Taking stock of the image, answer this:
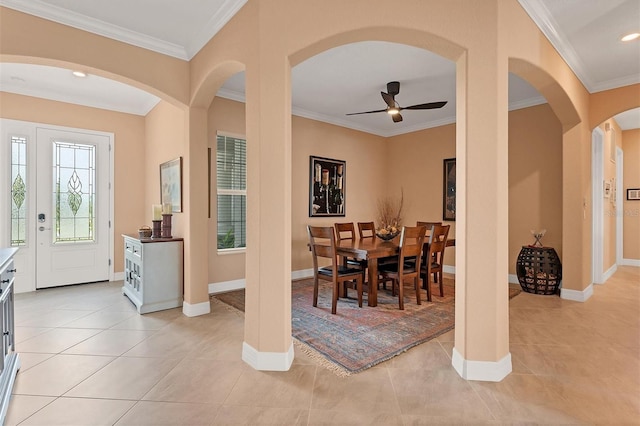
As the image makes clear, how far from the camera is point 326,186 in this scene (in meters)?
5.42

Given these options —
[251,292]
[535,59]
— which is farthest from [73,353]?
[535,59]

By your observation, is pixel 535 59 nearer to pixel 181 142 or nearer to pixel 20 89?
pixel 181 142

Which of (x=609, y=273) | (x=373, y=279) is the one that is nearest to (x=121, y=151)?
(x=373, y=279)

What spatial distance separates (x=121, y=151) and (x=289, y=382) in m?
4.59

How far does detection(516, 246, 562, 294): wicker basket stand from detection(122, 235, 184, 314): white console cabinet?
4.49 metres

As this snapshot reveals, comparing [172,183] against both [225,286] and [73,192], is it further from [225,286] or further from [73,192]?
[73,192]

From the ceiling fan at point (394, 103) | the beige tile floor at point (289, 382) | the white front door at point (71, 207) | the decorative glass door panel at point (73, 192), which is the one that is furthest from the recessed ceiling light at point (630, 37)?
the decorative glass door panel at point (73, 192)

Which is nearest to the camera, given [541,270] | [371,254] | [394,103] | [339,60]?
[371,254]

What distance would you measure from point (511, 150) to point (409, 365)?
13.1ft

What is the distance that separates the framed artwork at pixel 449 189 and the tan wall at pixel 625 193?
3.62 meters

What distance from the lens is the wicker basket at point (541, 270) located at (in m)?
4.05

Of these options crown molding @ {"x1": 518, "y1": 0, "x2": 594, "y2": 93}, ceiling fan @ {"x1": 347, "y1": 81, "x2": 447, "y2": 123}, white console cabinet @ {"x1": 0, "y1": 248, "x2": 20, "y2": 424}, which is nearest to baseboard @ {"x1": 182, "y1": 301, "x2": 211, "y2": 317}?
white console cabinet @ {"x1": 0, "y1": 248, "x2": 20, "y2": 424}

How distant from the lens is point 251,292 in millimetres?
2283

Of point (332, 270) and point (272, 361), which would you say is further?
point (332, 270)
